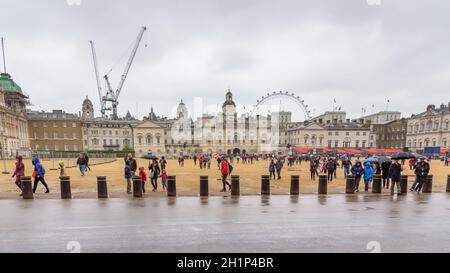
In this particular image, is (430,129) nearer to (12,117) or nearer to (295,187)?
(295,187)

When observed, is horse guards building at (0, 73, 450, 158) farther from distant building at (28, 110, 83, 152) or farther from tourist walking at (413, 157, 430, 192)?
tourist walking at (413, 157, 430, 192)

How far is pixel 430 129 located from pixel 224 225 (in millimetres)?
97708

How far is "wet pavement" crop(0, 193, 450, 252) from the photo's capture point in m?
4.98

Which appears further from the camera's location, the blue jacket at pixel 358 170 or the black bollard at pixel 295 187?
the blue jacket at pixel 358 170

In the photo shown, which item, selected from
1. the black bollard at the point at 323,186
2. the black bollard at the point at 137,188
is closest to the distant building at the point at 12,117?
the black bollard at the point at 137,188

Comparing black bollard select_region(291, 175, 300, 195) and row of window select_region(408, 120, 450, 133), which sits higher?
row of window select_region(408, 120, 450, 133)

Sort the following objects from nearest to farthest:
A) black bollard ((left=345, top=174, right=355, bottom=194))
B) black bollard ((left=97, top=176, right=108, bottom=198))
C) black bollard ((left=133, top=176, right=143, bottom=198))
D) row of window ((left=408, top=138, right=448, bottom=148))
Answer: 1. black bollard ((left=97, top=176, right=108, bottom=198))
2. black bollard ((left=133, top=176, right=143, bottom=198))
3. black bollard ((left=345, top=174, right=355, bottom=194))
4. row of window ((left=408, top=138, right=448, bottom=148))

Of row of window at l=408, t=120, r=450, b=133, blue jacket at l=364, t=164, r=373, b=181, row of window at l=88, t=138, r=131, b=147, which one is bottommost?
row of window at l=88, t=138, r=131, b=147

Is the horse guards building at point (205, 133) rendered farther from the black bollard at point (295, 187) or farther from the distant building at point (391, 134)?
the black bollard at point (295, 187)

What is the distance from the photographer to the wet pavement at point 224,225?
498cm

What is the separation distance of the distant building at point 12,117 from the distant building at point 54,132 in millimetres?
2678

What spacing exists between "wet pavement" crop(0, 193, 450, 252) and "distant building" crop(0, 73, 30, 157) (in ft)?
197

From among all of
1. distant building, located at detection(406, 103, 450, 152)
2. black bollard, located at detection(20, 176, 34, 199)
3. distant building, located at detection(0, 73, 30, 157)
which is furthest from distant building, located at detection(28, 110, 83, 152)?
distant building, located at detection(406, 103, 450, 152)

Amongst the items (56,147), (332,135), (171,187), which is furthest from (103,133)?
(332,135)
